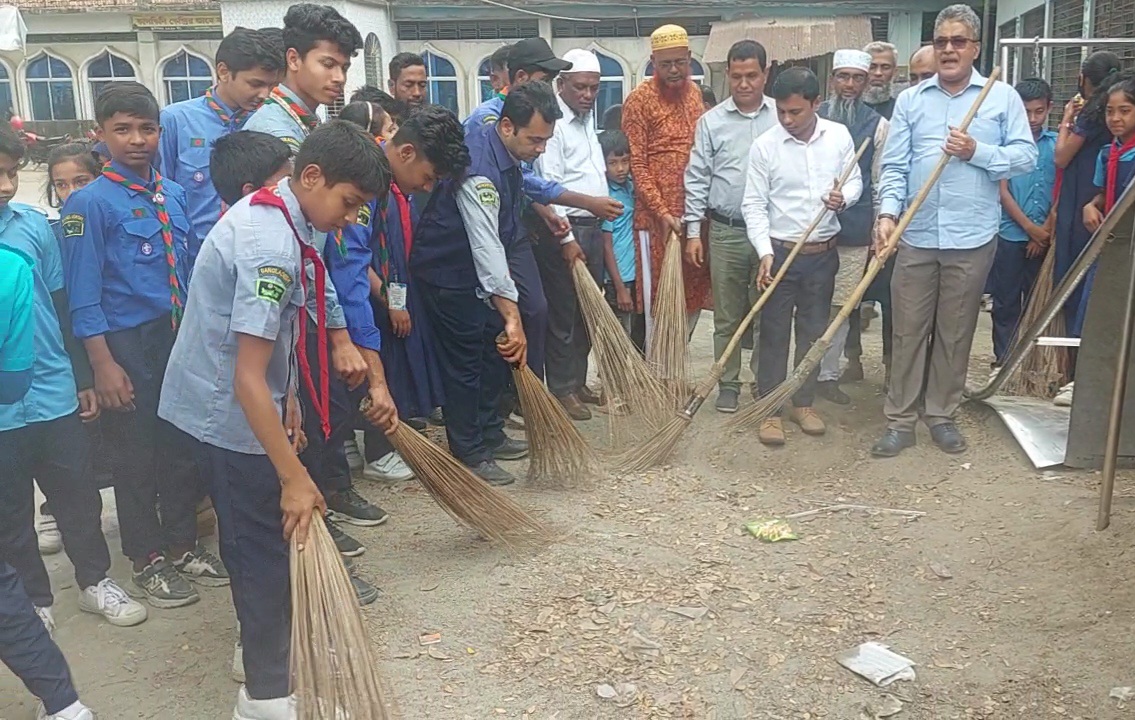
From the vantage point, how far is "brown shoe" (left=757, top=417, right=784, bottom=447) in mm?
4355

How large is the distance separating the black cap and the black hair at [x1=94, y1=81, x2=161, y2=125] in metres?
1.81

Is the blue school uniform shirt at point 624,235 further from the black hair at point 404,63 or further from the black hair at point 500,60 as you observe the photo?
the black hair at point 404,63

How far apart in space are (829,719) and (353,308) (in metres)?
1.83

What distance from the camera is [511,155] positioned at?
12.7 ft

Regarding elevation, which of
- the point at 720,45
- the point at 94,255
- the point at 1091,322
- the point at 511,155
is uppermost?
the point at 720,45

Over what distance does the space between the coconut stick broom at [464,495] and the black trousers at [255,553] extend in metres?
0.66

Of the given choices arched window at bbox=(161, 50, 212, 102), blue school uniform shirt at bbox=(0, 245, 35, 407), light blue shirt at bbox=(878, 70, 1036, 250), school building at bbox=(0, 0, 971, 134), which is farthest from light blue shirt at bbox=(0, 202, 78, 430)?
arched window at bbox=(161, 50, 212, 102)

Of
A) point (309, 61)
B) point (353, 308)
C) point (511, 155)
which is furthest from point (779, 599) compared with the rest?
point (309, 61)

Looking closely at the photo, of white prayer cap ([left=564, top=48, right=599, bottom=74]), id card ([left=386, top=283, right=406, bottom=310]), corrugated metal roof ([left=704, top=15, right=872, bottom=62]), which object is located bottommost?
id card ([left=386, top=283, right=406, bottom=310])

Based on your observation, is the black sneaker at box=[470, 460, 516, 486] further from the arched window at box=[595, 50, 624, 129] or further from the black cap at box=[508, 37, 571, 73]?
the arched window at box=[595, 50, 624, 129]

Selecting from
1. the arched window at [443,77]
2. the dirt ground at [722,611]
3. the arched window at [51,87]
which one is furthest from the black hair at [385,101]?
the arched window at [51,87]

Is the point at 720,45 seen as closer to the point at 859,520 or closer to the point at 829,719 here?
the point at 859,520

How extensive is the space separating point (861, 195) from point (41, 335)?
3.61 meters

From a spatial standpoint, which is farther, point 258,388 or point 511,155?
point 511,155
